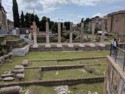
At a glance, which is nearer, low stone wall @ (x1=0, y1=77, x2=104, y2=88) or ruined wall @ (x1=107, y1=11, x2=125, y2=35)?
low stone wall @ (x1=0, y1=77, x2=104, y2=88)

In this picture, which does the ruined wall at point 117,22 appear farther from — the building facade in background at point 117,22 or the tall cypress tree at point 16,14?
the tall cypress tree at point 16,14

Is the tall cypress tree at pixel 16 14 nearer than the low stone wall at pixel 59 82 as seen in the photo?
No

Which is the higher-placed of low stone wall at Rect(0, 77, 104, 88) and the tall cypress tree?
the tall cypress tree

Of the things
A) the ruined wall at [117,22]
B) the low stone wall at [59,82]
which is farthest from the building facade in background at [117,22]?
the low stone wall at [59,82]

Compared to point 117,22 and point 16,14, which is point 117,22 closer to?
point 117,22

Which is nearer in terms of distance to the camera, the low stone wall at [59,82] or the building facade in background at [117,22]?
the low stone wall at [59,82]

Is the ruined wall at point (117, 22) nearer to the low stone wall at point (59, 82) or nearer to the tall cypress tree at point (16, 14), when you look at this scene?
the tall cypress tree at point (16, 14)

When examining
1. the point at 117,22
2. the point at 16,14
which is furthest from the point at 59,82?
the point at 117,22

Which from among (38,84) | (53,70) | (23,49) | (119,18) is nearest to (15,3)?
(23,49)

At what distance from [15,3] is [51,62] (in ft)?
95.1

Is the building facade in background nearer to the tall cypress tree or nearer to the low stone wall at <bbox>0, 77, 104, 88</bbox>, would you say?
the tall cypress tree

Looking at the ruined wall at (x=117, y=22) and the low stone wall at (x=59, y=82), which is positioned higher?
the ruined wall at (x=117, y=22)

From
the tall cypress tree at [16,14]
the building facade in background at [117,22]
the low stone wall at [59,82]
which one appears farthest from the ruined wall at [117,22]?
the low stone wall at [59,82]

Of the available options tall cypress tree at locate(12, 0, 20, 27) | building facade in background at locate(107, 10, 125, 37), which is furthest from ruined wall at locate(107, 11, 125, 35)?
tall cypress tree at locate(12, 0, 20, 27)
